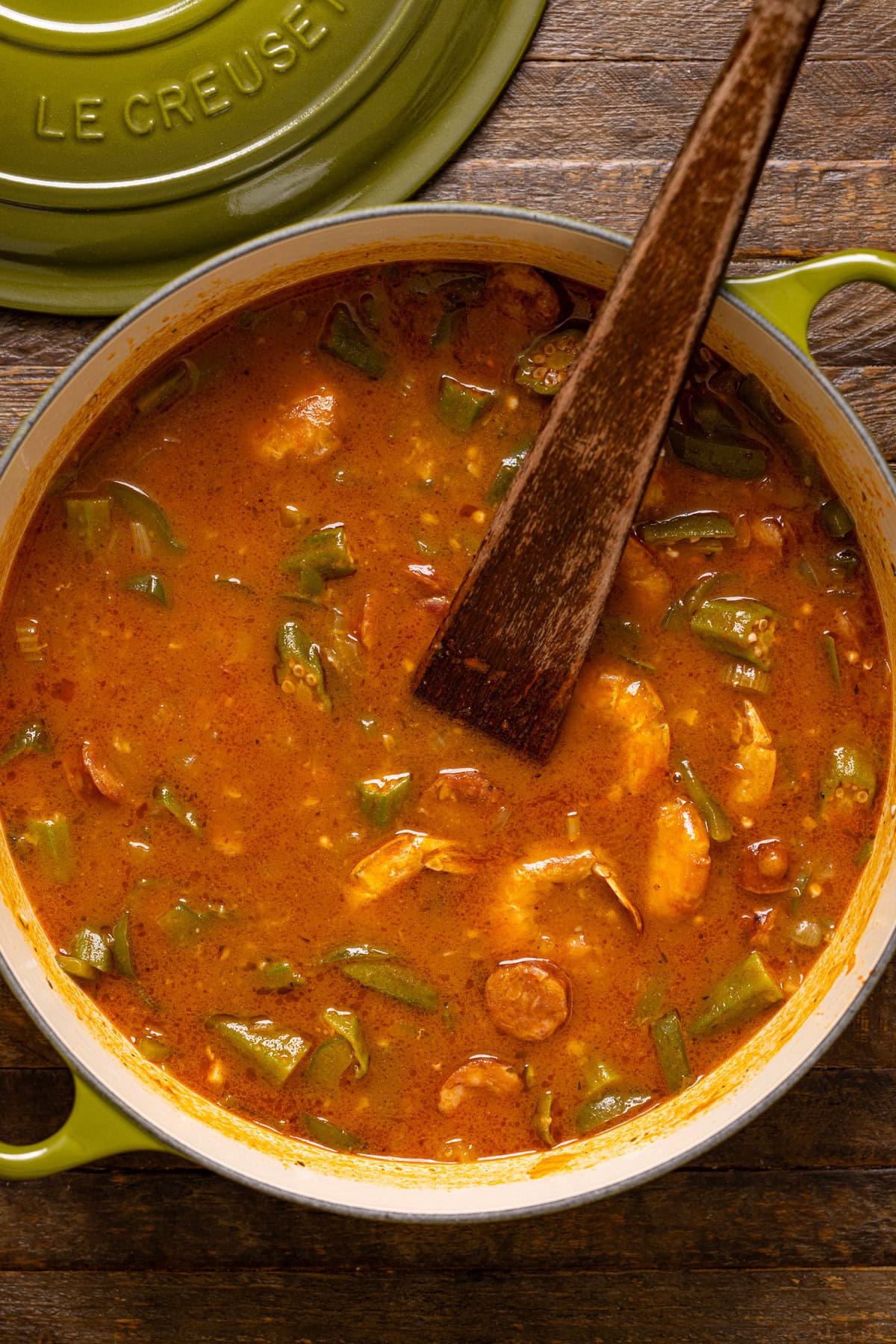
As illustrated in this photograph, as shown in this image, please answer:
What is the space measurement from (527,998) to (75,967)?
0.86m

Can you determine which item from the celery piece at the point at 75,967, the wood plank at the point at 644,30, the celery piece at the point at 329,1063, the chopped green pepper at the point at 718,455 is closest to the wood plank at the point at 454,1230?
the celery piece at the point at 329,1063

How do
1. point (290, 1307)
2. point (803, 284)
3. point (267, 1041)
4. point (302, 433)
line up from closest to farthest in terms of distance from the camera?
point (803, 284) < point (302, 433) < point (267, 1041) < point (290, 1307)

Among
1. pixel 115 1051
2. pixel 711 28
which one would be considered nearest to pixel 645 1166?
pixel 115 1051

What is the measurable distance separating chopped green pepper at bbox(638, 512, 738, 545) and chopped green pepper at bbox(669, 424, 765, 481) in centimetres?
8

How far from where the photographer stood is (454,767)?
6.81 feet

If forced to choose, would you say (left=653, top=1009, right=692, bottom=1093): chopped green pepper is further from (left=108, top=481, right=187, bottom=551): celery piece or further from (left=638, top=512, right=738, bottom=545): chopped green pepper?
(left=108, top=481, right=187, bottom=551): celery piece

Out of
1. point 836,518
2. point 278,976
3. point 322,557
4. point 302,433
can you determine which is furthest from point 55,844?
point 836,518

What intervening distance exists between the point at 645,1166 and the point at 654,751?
2.52 feet

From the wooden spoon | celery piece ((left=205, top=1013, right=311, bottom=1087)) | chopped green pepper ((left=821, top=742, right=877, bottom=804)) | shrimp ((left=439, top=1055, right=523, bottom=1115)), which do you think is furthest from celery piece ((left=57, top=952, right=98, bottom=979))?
chopped green pepper ((left=821, top=742, right=877, bottom=804))

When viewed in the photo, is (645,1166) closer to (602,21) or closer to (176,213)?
(176,213)

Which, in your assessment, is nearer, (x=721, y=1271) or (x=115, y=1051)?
(x=115, y=1051)

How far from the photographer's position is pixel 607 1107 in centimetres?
213

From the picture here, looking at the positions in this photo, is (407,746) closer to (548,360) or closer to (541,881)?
(541,881)

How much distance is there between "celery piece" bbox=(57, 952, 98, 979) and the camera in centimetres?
208
